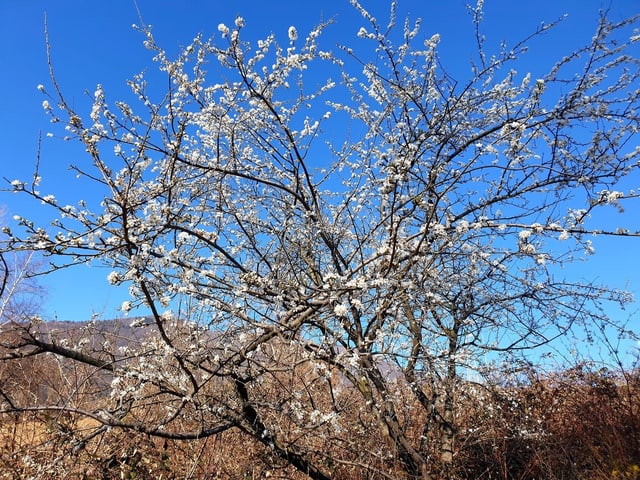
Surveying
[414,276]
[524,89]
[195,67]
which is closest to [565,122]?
[524,89]

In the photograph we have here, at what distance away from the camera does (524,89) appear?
344 centimetres

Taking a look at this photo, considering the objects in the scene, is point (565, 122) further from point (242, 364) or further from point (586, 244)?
point (242, 364)

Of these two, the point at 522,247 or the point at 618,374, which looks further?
the point at 618,374

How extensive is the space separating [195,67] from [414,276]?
1.97m

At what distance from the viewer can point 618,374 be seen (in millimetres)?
5160

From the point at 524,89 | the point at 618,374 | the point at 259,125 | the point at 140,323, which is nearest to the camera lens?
the point at 140,323

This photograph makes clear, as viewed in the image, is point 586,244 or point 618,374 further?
point 618,374

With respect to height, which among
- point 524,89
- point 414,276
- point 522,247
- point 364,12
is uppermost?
point 364,12

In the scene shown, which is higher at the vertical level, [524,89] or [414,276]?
[524,89]

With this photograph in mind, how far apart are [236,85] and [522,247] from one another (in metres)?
2.24

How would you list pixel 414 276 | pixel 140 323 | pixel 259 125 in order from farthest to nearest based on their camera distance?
1. pixel 259 125
2. pixel 414 276
3. pixel 140 323

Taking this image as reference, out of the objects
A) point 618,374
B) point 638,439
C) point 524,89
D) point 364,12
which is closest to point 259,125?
point 364,12

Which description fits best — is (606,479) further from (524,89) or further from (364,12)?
(364,12)

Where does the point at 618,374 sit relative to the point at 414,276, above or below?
below
